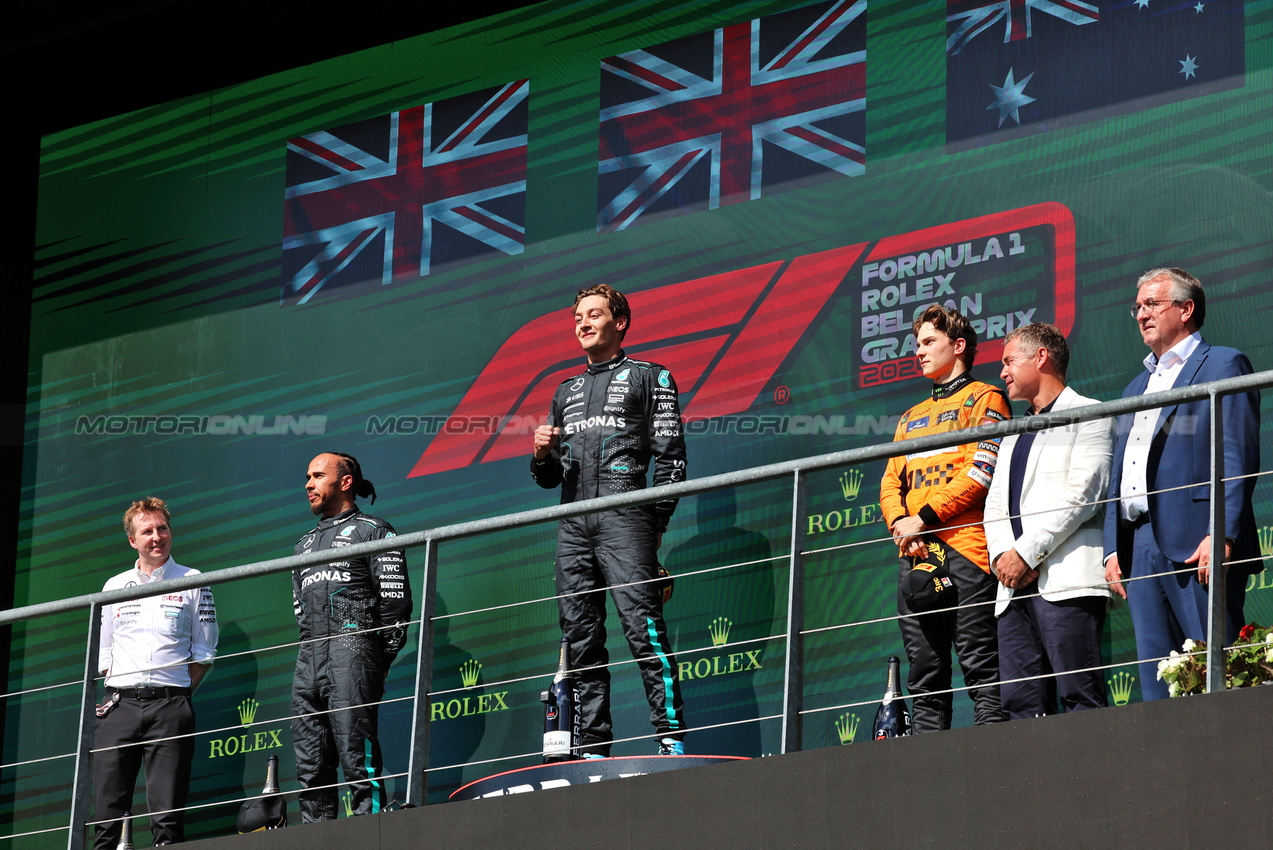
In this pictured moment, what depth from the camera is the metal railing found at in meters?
3.73

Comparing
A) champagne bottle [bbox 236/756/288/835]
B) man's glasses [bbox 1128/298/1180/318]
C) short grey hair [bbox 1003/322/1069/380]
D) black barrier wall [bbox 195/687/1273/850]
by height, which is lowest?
black barrier wall [bbox 195/687/1273/850]

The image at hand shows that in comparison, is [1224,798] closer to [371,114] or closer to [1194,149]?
[1194,149]

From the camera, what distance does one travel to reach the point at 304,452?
24.0 ft

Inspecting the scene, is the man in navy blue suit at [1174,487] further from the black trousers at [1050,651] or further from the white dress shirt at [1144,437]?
the black trousers at [1050,651]

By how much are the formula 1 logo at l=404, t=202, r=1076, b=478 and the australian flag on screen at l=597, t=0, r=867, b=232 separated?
0.33 meters

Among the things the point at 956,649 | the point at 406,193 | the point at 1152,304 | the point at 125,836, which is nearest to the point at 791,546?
the point at 956,649

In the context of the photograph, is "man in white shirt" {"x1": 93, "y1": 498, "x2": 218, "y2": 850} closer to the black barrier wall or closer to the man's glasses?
the black barrier wall

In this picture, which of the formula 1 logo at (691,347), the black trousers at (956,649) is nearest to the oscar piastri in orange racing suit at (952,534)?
the black trousers at (956,649)

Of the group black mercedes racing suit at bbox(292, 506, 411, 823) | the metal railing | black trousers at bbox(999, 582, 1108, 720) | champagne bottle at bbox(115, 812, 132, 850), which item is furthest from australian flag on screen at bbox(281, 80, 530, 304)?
black trousers at bbox(999, 582, 1108, 720)

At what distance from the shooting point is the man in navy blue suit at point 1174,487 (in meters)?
4.18

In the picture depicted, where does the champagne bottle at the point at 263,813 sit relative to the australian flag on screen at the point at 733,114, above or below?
below

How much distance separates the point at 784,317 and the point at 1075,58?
1303 millimetres

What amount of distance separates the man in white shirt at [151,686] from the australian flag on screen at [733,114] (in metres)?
2.04

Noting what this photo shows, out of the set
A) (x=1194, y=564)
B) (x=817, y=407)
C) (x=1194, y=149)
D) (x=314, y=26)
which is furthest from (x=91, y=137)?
(x=1194, y=564)
